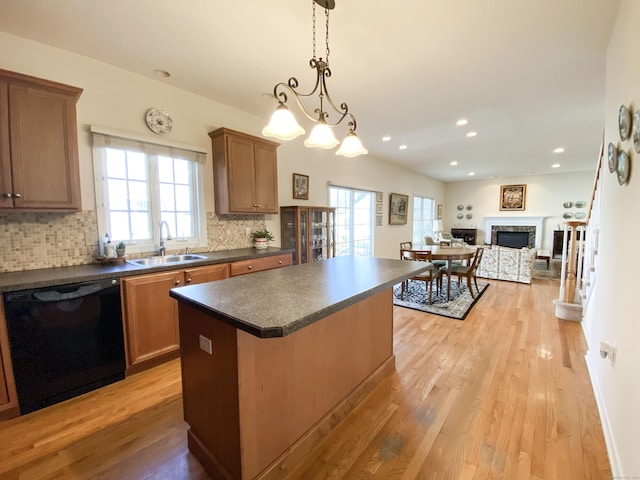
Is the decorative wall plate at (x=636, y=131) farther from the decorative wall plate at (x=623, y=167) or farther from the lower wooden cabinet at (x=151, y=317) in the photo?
the lower wooden cabinet at (x=151, y=317)

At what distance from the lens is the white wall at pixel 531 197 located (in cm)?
805

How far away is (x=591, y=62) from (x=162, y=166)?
13.7ft

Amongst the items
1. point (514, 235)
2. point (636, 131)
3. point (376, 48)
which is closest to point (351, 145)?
point (376, 48)

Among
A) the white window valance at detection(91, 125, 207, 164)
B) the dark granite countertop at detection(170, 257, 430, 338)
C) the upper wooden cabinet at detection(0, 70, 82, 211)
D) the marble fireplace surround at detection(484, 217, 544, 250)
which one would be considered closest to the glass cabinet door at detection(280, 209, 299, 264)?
the white window valance at detection(91, 125, 207, 164)

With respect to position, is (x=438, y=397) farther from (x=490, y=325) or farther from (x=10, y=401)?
(x=10, y=401)

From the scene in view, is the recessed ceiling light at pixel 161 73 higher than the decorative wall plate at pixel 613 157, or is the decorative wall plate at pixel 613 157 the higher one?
the recessed ceiling light at pixel 161 73

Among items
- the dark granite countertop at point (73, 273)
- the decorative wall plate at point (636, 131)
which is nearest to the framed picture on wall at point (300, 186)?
the dark granite countertop at point (73, 273)

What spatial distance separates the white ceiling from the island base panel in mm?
1995

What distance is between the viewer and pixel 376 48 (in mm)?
2238

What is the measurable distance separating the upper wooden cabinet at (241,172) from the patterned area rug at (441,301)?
2.51 metres

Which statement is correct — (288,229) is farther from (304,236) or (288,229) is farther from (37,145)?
(37,145)

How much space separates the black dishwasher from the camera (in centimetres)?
179

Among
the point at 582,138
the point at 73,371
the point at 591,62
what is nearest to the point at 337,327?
the point at 73,371

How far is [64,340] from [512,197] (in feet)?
35.7
